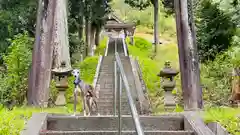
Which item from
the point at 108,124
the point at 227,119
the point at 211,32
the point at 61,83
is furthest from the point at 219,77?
the point at 108,124

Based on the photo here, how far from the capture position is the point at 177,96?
55.8ft

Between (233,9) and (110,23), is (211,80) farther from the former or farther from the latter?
(110,23)

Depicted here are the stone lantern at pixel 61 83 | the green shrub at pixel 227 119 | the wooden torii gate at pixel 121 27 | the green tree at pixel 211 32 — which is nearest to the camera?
the green shrub at pixel 227 119

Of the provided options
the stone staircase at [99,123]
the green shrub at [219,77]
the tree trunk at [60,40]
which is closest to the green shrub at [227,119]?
the stone staircase at [99,123]

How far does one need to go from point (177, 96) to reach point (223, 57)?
4.90m

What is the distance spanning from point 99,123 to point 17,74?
34.0ft

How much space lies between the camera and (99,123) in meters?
6.99

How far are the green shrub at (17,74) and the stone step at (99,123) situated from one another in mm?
8709

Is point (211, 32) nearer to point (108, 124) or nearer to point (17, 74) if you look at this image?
point (17, 74)

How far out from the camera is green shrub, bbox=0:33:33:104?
1548 centimetres

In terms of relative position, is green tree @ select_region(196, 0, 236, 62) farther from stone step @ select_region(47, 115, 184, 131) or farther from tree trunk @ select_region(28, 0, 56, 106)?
stone step @ select_region(47, 115, 184, 131)

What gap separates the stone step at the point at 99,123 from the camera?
688 centimetres

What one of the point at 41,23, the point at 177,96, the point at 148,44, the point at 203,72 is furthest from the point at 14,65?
the point at 148,44

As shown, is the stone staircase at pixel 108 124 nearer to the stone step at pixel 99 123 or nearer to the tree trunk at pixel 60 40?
the stone step at pixel 99 123
